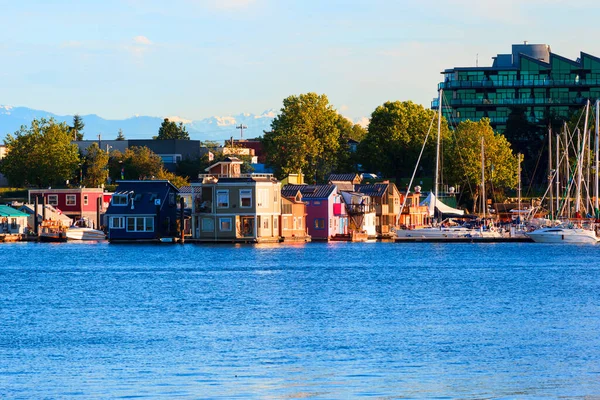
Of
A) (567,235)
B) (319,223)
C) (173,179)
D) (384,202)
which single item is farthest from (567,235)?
(173,179)

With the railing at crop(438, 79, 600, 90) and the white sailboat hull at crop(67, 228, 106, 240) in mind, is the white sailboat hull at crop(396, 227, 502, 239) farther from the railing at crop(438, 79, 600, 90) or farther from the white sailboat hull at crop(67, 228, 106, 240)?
the railing at crop(438, 79, 600, 90)

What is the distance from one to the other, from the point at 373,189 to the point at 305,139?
17256mm

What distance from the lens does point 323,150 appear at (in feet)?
506

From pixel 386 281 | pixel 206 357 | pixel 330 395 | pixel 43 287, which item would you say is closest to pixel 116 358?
pixel 206 357

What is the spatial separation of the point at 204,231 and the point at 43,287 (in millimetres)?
44972

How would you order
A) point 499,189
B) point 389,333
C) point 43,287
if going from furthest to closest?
point 499,189 → point 43,287 → point 389,333

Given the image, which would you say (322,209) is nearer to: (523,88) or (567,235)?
(567,235)

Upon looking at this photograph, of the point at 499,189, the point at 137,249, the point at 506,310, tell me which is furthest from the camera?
the point at 499,189

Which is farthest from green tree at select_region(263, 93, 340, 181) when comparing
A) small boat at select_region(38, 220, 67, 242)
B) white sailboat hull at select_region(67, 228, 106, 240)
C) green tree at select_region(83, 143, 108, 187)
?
small boat at select_region(38, 220, 67, 242)

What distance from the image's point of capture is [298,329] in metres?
48.3

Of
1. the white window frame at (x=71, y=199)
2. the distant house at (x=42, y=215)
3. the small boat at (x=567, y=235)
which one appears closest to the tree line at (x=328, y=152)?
the white window frame at (x=71, y=199)

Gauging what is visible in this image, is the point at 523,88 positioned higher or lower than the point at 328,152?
higher

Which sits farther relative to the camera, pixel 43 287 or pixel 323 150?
pixel 323 150

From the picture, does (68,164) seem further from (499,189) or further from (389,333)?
(389,333)
